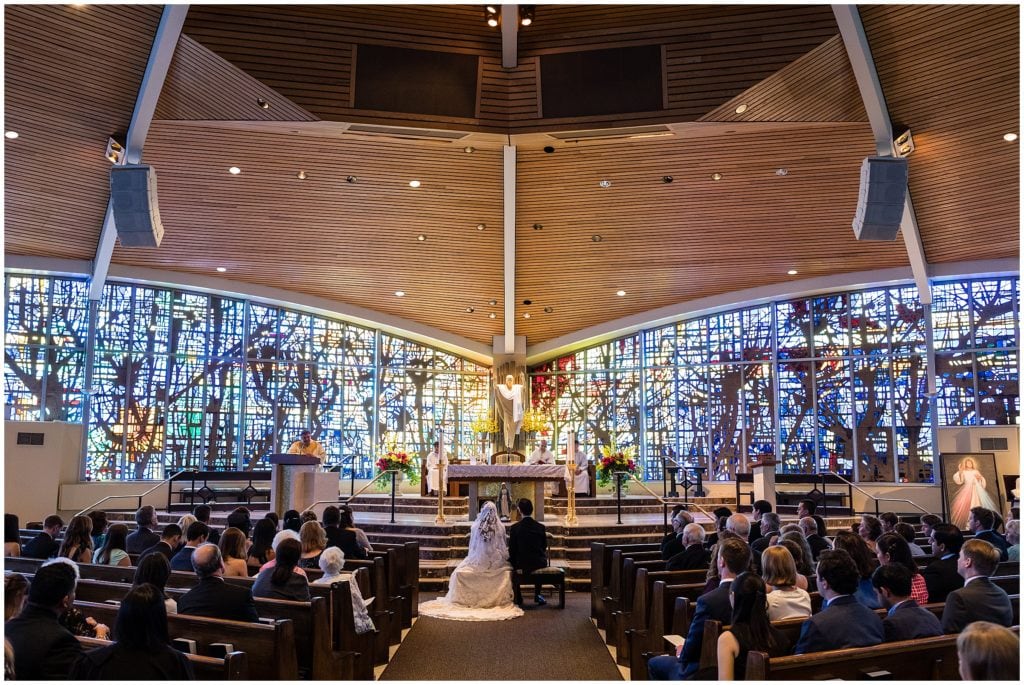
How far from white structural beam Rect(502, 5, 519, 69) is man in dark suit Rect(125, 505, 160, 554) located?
5.61m

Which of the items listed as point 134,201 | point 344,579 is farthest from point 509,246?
→ point 344,579

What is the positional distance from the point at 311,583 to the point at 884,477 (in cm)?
1147

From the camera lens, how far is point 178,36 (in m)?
8.66

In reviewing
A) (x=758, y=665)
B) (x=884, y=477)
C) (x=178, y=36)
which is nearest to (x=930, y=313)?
(x=884, y=477)

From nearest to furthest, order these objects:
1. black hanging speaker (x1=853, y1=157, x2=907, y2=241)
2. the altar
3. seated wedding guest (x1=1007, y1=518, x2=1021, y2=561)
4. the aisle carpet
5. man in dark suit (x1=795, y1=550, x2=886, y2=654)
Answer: man in dark suit (x1=795, y1=550, x2=886, y2=654) < the aisle carpet < seated wedding guest (x1=1007, y1=518, x2=1021, y2=561) < black hanging speaker (x1=853, y1=157, x2=907, y2=241) < the altar

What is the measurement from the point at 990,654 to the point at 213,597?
3.03 meters

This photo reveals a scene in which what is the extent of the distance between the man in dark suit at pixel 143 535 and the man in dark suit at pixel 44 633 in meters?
3.52

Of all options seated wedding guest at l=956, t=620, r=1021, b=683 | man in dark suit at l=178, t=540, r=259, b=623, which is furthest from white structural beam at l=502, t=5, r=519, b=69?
seated wedding guest at l=956, t=620, r=1021, b=683

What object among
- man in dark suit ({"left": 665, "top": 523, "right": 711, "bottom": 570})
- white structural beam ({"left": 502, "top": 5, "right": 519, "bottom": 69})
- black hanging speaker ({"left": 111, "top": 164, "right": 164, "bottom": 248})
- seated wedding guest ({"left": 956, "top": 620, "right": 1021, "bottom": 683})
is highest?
white structural beam ({"left": 502, "top": 5, "right": 519, "bottom": 69})

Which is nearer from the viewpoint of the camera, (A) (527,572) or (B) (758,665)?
(B) (758,665)

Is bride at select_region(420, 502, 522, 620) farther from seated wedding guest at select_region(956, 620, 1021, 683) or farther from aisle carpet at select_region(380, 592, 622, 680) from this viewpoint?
seated wedding guest at select_region(956, 620, 1021, 683)

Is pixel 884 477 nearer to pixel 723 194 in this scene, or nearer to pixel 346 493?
pixel 723 194

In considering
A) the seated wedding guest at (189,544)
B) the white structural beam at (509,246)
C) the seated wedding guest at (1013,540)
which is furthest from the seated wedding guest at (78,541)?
the white structural beam at (509,246)

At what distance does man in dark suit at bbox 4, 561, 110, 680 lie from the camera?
9.73ft
